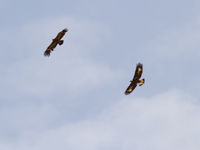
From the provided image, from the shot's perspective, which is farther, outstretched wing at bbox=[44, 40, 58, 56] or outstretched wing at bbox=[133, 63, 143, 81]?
outstretched wing at bbox=[44, 40, 58, 56]

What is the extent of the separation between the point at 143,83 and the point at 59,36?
1714 centimetres

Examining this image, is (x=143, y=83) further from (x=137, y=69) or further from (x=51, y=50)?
(x=51, y=50)

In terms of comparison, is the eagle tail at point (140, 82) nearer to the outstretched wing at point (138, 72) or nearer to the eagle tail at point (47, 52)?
the outstretched wing at point (138, 72)

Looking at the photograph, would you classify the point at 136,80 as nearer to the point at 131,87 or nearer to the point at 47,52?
the point at 131,87

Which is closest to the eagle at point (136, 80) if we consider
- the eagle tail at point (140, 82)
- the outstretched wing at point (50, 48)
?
the eagle tail at point (140, 82)

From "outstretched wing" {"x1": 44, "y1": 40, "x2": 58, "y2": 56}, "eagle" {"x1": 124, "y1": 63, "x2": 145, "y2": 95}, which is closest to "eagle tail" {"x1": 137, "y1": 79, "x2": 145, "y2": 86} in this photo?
"eagle" {"x1": 124, "y1": 63, "x2": 145, "y2": 95}

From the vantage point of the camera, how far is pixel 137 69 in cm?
14862

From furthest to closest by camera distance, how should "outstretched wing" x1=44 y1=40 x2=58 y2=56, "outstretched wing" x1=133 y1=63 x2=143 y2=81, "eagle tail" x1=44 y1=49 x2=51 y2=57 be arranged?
"eagle tail" x1=44 y1=49 x2=51 y2=57 → "outstretched wing" x1=44 y1=40 x2=58 y2=56 → "outstretched wing" x1=133 y1=63 x2=143 y2=81

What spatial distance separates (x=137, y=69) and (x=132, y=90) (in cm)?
479

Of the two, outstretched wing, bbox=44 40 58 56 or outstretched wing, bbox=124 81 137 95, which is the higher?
outstretched wing, bbox=44 40 58 56

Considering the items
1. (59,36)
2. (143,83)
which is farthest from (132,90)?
(59,36)

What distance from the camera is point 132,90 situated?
15175cm

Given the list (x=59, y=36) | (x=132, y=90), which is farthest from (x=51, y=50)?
(x=132, y=90)

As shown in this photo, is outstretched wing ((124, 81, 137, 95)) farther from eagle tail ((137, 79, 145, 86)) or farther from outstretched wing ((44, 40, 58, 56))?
outstretched wing ((44, 40, 58, 56))
